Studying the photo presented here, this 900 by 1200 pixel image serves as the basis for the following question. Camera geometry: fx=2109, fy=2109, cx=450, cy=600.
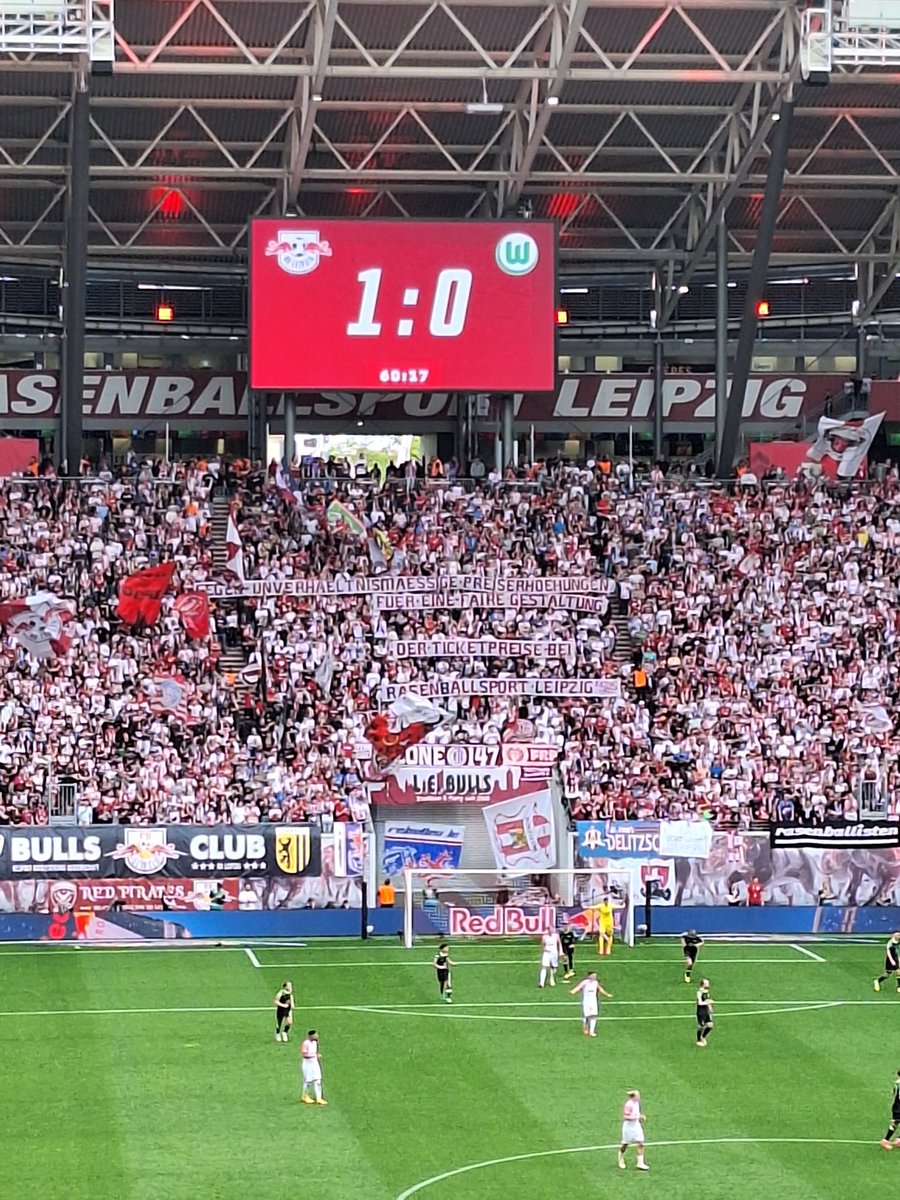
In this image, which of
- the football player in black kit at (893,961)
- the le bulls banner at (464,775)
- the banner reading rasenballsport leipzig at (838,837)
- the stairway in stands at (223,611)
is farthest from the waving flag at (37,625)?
the football player in black kit at (893,961)

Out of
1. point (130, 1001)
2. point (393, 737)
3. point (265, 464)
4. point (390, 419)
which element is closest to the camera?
point (130, 1001)

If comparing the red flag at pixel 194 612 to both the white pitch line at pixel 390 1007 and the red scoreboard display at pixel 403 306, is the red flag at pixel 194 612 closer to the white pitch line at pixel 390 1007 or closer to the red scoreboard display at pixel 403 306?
the red scoreboard display at pixel 403 306

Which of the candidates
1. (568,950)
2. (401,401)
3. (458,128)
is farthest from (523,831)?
(401,401)

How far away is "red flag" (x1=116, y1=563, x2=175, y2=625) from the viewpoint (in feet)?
169

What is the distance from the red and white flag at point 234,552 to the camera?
53.6 meters

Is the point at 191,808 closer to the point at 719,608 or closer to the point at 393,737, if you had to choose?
the point at 393,737

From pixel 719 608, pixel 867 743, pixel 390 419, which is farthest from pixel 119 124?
pixel 867 743

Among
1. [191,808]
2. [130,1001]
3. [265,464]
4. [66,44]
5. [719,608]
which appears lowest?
[130,1001]

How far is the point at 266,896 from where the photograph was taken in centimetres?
4512

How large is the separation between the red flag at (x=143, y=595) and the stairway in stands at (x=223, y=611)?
1733 millimetres

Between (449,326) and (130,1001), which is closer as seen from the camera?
(130,1001)

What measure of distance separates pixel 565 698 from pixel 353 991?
567 inches

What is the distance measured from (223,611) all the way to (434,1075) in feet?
75.6

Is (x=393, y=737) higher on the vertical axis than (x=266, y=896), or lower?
higher
